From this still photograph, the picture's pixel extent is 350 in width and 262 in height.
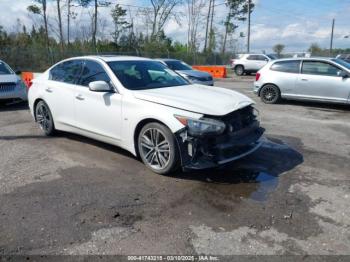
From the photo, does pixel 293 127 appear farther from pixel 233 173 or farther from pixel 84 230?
pixel 84 230

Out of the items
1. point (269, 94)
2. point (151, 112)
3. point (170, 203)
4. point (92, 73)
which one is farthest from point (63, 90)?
point (269, 94)

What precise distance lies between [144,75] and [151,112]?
4.11 ft

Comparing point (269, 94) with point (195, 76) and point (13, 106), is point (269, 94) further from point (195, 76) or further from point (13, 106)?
point (13, 106)

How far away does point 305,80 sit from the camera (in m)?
11.5

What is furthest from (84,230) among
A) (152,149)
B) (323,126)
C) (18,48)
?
(18,48)

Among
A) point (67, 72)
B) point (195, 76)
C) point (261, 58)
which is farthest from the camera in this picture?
point (261, 58)

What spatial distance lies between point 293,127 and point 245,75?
22.3m

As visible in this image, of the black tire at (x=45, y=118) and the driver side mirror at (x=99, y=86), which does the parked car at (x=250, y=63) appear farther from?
the driver side mirror at (x=99, y=86)

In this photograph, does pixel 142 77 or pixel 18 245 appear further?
pixel 142 77

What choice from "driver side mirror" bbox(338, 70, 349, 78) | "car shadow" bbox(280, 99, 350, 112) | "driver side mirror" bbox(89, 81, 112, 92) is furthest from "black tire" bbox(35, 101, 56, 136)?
"driver side mirror" bbox(338, 70, 349, 78)

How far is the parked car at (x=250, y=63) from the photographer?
1130 inches

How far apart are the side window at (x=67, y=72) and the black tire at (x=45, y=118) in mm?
624

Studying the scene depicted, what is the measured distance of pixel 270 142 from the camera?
705 cm

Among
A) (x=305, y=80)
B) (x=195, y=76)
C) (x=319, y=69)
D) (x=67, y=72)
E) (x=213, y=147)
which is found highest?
(x=319, y=69)
